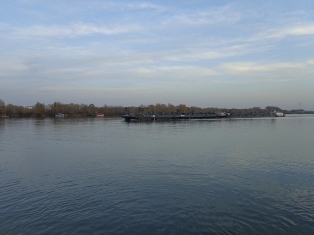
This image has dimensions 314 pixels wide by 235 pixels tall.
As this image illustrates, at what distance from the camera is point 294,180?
14.8 metres

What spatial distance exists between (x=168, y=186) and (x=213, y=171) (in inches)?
166

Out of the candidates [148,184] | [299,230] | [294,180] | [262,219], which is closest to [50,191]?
[148,184]

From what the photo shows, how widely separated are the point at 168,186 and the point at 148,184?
1.11m

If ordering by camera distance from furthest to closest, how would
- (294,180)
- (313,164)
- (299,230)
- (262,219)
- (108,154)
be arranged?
1. (108,154)
2. (313,164)
3. (294,180)
4. (262,219)
5. (299,230)

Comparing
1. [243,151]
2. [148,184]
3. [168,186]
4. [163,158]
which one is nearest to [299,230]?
[168,186]

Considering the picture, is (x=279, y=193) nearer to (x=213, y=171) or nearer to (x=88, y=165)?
(x=213, y=171)

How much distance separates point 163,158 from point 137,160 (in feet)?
7.00

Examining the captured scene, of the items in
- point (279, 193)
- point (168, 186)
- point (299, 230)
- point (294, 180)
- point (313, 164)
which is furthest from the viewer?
point (313, 164)

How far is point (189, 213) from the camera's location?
10.4 metres

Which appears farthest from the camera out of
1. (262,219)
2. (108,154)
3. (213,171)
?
(108,154)

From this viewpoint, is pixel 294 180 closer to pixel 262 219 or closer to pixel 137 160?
pixel 262 219

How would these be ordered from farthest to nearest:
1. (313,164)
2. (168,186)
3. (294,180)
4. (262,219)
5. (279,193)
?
(313,164) < (294,180) < (168,186) < (279,193) < (262,219)

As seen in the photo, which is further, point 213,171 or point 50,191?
point 213,171

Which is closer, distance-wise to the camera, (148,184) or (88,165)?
(148,184)
